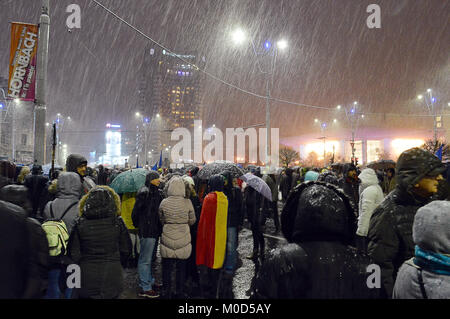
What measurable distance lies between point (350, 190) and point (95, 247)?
534 cm

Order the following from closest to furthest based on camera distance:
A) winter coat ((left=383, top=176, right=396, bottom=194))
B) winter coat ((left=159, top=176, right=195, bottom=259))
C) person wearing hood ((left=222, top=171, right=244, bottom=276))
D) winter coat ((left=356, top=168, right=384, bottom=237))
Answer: winter coat ((left=159, top=176, right=195, bottom=259)), winter coat ((left=356, top=168, right=384, bottom=237)), person wearing hood ((left=222, top=171, right=244, bottom=276)), winter coat ((left=383, top=176, right=396, bottom=194))

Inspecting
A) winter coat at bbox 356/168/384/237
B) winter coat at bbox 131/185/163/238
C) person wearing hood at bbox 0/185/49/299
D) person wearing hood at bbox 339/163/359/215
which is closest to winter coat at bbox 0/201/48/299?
person wearing hood at bbox 0/185/49/299

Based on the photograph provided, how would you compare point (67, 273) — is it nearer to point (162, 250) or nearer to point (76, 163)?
point (162, 250)

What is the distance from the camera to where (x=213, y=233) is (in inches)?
189

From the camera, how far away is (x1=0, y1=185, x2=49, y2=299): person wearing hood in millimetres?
2088

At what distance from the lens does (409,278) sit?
6.22 feet

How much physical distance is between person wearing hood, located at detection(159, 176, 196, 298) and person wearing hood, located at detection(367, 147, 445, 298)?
2829 millimetres

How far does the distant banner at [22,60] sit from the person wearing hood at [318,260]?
9224 mm

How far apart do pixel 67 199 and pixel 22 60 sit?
644 cm

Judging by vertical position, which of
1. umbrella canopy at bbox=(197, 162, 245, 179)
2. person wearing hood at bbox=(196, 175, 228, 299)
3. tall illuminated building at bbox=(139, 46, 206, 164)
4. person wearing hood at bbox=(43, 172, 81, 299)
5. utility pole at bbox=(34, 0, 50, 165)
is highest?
tall illuminated building at bbox=(139, 46, 206, 164)

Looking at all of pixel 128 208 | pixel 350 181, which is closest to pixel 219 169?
pixel 128 208

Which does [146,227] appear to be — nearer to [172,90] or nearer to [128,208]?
[128,208]

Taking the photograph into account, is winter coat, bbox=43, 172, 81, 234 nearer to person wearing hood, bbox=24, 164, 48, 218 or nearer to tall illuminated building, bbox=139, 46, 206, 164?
person wearing hood, bbox=24, 164, 48, 218

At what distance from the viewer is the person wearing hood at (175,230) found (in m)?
4.69
